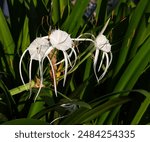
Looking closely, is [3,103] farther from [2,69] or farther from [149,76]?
[149,76]

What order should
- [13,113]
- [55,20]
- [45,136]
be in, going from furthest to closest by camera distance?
[55,20]
[13,113]
[45,136]

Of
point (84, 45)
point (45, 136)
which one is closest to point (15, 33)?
point (84, 45)

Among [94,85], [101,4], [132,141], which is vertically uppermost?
[101,4]

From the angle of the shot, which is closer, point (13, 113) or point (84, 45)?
point (13, 113)

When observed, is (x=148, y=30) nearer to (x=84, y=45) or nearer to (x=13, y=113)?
(x=84, y=45)

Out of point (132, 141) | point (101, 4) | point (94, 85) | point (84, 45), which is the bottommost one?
point (132, 141)

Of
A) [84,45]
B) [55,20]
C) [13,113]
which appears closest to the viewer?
[13,113]

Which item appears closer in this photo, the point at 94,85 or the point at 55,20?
the point at 94,85

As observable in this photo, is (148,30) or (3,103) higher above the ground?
(148,30)

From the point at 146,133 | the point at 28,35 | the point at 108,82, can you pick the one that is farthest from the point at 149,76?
the point at 28,35

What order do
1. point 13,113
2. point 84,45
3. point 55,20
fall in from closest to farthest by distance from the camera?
point 13,113, point 84,45, point 55,20
